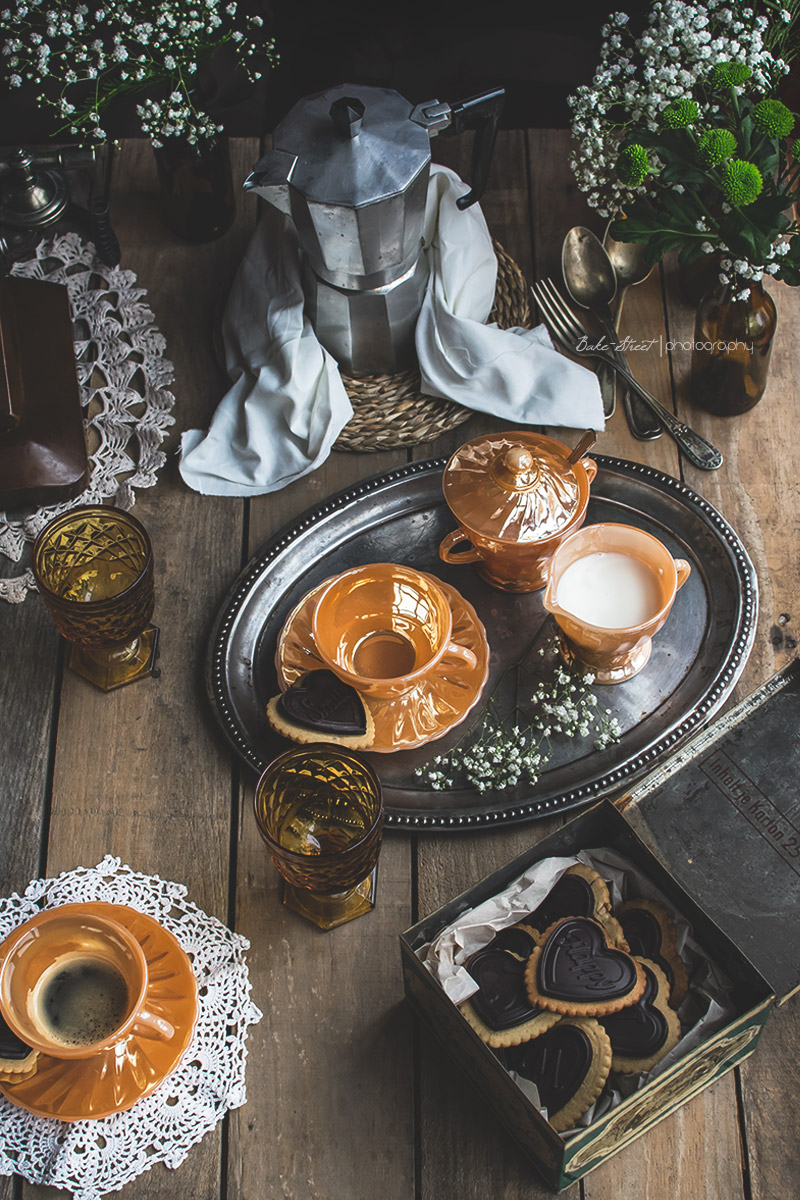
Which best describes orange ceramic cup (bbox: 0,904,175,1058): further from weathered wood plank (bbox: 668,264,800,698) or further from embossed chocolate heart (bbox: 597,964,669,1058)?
weathered wood plank (bbox: 668,264,800,698)

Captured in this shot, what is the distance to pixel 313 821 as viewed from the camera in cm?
98

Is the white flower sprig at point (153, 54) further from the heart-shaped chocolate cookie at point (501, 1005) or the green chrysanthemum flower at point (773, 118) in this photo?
the heart-shaped chocolate cookie at point (501, 1005)

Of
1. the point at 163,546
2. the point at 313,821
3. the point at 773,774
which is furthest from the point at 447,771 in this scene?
the point at 163,546

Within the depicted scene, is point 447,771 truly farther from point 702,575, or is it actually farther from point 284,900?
point 702,575

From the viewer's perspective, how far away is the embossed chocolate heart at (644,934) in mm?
896

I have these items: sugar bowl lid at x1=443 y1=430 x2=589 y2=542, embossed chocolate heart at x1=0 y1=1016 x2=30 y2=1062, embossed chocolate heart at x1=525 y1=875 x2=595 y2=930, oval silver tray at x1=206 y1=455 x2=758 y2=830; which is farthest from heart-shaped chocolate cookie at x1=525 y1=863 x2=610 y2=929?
embossed chocolate heart at x1=0 y1=1016 x2=30 y2=1062

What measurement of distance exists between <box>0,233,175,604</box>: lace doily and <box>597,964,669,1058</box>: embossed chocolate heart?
28.1 inches

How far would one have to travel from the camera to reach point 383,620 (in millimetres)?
1086

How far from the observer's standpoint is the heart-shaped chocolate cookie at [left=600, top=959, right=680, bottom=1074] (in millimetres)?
837

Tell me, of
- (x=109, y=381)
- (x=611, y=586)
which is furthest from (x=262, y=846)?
(x=109, y=381)

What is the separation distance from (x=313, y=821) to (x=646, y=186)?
32.8 inches

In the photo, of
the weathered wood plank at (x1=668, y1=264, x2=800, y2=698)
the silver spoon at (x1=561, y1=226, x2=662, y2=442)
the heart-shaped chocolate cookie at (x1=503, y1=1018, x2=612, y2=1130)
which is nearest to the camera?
the heart-shaped chocolate cookie at (x1=503, y1=1018, x2=612, y2=1130)

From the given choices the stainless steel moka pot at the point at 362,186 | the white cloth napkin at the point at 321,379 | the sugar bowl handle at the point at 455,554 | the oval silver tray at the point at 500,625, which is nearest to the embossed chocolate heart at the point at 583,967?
the oval silver tray at the point at 500,625

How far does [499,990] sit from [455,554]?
1.42ft
